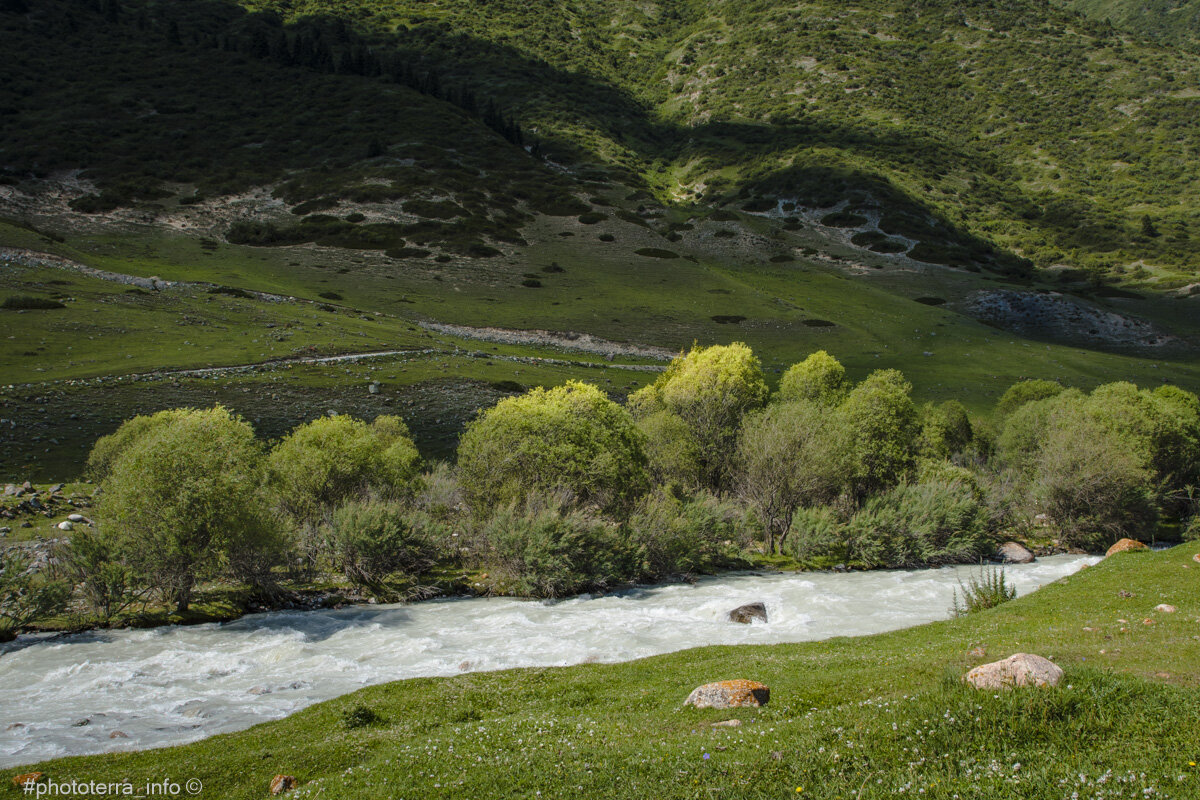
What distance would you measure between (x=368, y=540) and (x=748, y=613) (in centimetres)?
1864

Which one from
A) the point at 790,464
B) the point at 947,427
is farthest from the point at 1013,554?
the point at 947,427

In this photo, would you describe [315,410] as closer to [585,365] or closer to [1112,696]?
[585,365]

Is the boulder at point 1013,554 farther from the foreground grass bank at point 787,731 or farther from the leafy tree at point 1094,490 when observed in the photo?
the foreground grass bank at point 787,731

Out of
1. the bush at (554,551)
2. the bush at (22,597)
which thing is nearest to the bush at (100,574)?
the bush at (22,597)

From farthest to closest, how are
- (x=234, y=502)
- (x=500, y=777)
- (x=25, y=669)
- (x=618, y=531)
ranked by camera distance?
(x=618, y=531) < (x=234, y=502) < (x=25, y=669) < (x=500, y=777)

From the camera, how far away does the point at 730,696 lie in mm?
13352

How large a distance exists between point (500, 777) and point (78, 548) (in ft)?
77.9

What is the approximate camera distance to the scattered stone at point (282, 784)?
12.2m

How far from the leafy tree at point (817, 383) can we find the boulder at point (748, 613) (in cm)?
3126

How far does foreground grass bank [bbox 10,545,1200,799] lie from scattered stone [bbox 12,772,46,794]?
0.32 metres

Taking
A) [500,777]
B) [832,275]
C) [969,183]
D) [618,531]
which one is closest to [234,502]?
[618,531]

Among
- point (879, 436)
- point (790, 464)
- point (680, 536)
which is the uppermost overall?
point (879, 436)

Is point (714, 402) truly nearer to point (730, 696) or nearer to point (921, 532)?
point (921, 532)

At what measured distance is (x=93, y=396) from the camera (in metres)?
49.6
